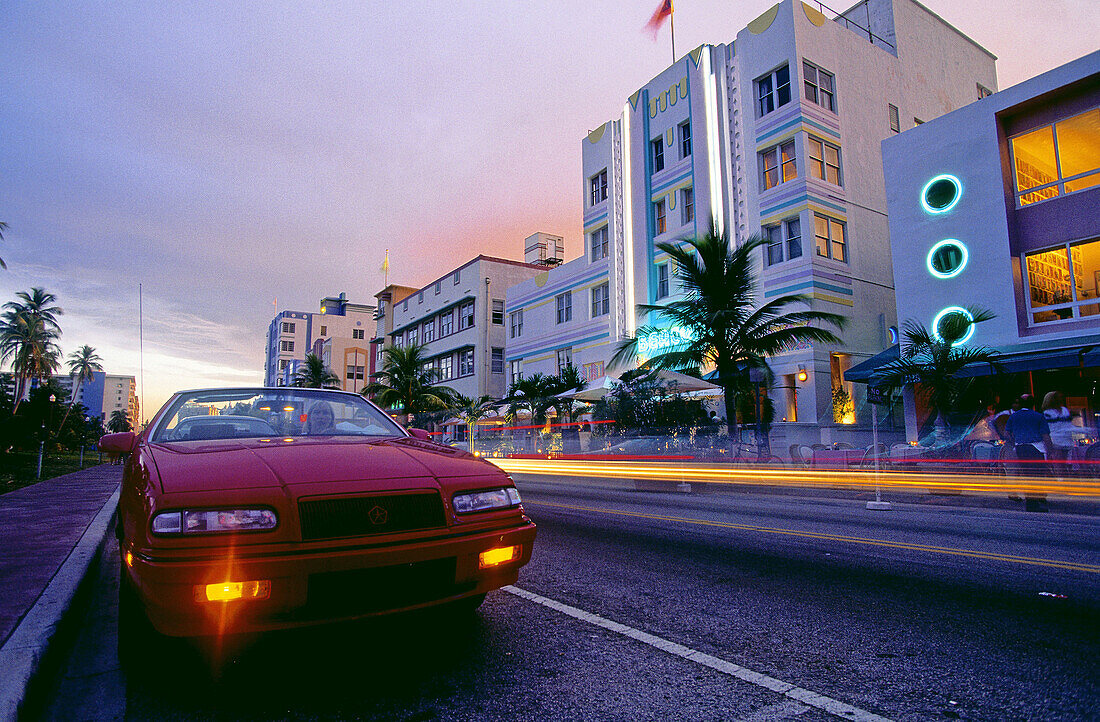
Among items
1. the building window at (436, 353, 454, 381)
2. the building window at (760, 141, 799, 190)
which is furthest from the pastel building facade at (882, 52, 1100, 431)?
the building window at (436, 353, 454, 381)

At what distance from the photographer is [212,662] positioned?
3.23 metres

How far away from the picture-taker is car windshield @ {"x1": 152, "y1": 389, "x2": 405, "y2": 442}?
4.03 m

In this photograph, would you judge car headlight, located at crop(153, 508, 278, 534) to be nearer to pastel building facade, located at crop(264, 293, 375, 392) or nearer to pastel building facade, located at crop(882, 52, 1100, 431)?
pastel building facade, located at crop(882, 52, 1100, 431)

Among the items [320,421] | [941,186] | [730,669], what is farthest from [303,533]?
[941,186]

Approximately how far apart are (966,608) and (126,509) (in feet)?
16.3

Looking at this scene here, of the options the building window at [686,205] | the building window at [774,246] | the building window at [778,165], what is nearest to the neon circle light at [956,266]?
the building window at [774,246]

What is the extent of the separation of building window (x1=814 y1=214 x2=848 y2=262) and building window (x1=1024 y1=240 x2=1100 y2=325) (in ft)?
20.1

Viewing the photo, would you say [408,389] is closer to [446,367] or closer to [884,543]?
[446,367]

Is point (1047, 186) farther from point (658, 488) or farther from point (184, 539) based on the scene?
point (184, 539)

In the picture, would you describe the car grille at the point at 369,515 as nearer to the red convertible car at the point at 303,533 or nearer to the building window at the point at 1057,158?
the red convertible car at the point at 303,533

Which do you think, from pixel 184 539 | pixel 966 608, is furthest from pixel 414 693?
pixel 966 608

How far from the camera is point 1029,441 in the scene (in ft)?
36.4

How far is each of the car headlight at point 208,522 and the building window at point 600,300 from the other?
27.9 metres

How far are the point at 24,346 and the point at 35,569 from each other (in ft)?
223
